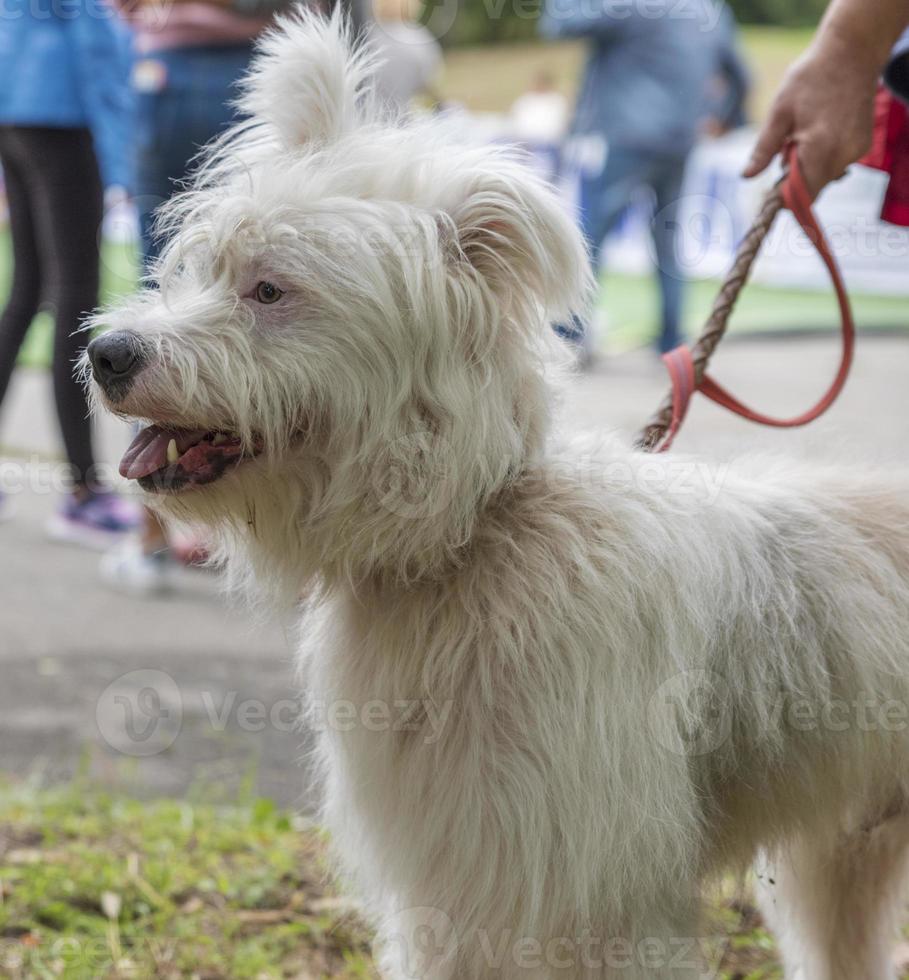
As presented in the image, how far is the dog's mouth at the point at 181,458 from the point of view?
218 cm

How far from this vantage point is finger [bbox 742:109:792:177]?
112 inches

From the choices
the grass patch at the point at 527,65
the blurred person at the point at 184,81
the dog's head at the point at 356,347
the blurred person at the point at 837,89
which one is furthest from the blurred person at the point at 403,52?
the grass patch at the point at 527,65

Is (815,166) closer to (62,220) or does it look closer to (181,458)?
(181,458)

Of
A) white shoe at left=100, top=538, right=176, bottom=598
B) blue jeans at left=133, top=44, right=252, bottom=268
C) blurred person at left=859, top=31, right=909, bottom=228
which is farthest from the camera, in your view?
white shoe at left=100, top=538, right=176, bottom=598

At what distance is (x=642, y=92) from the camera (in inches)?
348

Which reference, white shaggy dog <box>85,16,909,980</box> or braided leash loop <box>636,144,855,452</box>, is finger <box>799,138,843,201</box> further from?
white shaggy dog <box>85,16,909,980</box>

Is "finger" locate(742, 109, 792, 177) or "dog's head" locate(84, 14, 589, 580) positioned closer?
"dog's head" locate(84, 14, 589, 580)

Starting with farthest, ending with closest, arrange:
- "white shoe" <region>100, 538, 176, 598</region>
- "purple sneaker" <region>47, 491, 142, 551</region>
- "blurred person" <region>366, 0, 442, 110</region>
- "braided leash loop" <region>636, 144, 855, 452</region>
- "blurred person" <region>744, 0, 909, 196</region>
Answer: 1. "blurred person" <region>366, 0, 442, 110</region>
2. "purple sneaker" <region>47, 491, 142, 551</region>
3. "white shoe" <region>100, 538, 176, 598</region>
4. "braided leash loop" <region>636, 144, 855, 452</region>
5. "blurred person" <region>744, 0, 909, 196</region>

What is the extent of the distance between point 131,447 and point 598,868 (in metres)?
1.11

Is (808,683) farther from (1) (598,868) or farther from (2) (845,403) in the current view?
(2) (845,403)

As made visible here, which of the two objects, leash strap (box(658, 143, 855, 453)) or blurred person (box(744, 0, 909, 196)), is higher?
blurred person (box(744, 0, 909, 196))

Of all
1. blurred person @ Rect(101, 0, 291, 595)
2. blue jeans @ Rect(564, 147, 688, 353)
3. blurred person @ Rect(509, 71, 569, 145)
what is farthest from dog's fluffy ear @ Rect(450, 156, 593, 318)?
blurred person @ Rect(509, 71, 569, 145)

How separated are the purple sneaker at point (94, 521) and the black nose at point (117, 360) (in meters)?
4.16

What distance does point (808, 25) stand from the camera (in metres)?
25.7
